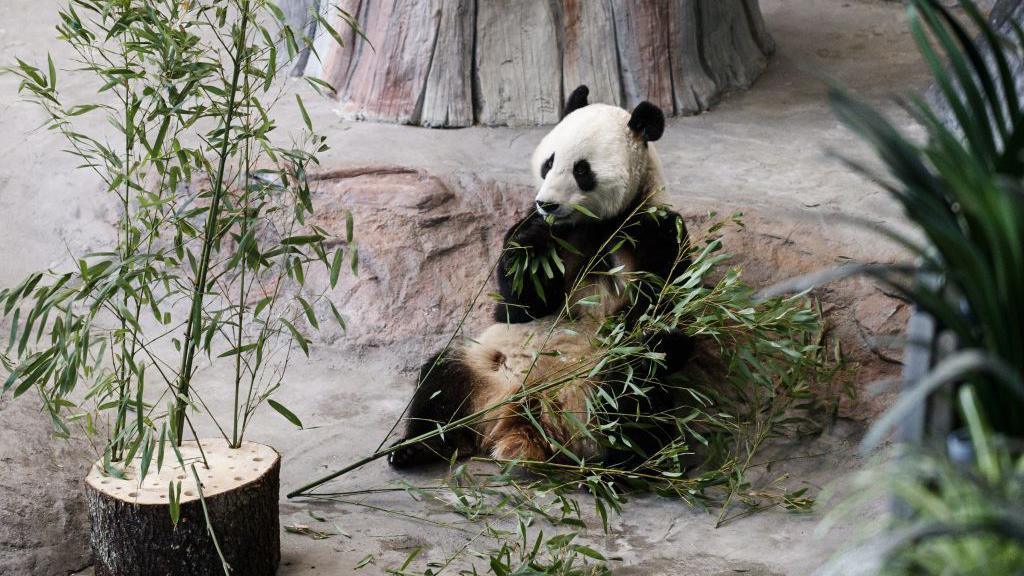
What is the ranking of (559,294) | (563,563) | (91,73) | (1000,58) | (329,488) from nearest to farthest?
(1000,58)
(563,563)
(329,488)
(559,294)
(91,73)

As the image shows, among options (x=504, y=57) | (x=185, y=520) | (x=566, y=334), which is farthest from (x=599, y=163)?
(x=185, y=520)

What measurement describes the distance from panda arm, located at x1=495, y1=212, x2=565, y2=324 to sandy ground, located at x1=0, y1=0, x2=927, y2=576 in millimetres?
653

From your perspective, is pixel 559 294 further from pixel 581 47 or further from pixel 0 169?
pixel 0 169

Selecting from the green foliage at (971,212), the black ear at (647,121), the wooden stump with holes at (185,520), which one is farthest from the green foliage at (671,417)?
the green foliage at (971,212)

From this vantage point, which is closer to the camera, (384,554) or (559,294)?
(384,554)

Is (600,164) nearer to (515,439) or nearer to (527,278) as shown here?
(527,278)

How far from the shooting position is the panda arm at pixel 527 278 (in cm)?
346

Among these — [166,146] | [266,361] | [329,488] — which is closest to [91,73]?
[166,146]

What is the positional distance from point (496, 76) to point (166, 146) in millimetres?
1516

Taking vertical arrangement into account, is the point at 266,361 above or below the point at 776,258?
below

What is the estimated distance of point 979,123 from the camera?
1398mm

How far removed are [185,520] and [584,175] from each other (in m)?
1.66

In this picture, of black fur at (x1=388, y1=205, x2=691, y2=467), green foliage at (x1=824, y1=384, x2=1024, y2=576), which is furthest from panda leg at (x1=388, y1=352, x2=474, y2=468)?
green foliage at (x1=824, y1=384, x2=1024, y2=576)

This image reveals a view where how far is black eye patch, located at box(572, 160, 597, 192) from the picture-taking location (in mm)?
3443
